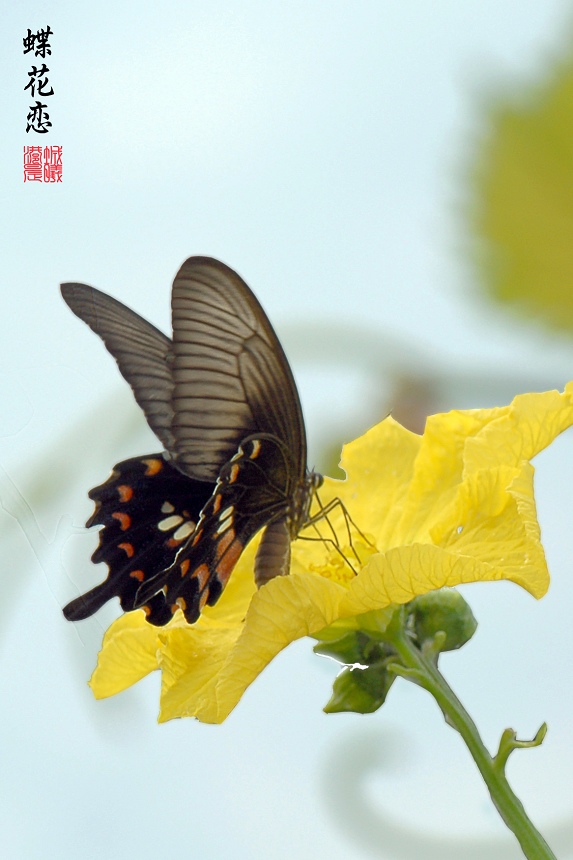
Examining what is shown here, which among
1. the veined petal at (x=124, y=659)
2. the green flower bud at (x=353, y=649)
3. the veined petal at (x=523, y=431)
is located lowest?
the veined petal at (x=124, y=659)

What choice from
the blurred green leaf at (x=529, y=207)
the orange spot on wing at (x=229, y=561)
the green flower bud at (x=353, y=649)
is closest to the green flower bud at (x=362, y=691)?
the green flower bud at (x=353, y=649)

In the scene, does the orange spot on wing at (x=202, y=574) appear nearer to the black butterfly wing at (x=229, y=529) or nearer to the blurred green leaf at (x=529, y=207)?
the black butterfly wing at (x=229, y=529)

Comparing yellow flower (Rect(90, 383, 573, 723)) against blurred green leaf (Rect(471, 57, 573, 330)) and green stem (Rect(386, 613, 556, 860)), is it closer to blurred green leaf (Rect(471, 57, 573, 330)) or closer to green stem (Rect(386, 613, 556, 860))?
green stem (Rect(386, 613, 556, 860))

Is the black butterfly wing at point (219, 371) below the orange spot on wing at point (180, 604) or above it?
above

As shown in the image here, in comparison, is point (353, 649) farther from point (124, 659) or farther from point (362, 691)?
point (124, 659)

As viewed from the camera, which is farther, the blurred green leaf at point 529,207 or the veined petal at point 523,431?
the blurred green leaf at point 529,207

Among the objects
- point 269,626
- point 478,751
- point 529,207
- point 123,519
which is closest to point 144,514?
point 123,519

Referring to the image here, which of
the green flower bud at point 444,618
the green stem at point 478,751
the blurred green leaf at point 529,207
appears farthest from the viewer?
the blurred green leaf at point 529,207

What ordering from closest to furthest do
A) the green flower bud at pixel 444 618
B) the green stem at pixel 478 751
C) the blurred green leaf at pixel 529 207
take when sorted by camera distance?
the green stem at pixel 478 751
the green flower bud at pixel 444 618
the blurred green leaf at pixel 529 207
